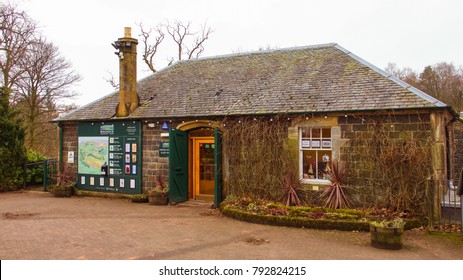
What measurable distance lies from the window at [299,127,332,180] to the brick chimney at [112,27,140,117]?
7117mm

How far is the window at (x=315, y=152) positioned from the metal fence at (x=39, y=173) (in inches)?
437

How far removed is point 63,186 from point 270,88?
904cm

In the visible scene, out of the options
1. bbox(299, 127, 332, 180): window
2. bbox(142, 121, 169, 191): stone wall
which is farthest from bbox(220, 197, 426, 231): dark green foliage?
bbox(142, 121, 169, 191): stone wall

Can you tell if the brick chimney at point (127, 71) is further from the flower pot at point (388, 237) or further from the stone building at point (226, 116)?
the flower pot at point (388, 237)

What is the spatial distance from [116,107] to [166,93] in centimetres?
206

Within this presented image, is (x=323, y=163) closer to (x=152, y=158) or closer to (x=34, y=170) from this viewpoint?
(x=152, y=158)

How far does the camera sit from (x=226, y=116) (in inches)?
482

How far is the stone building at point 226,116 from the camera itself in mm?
10297

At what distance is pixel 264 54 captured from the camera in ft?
52.6

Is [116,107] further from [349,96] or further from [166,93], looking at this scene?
[349,96]

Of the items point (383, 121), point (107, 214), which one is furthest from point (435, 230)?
point (107, 214)

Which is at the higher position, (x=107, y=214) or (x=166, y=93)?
(x=166, y=93)

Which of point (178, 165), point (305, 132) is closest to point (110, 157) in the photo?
point (178, 165)

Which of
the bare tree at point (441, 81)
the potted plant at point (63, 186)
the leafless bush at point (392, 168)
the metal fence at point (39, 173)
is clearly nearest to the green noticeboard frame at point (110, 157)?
the potted plant at point (63, 186)
